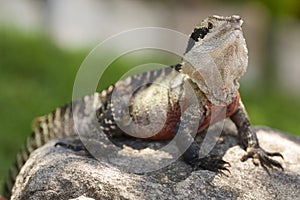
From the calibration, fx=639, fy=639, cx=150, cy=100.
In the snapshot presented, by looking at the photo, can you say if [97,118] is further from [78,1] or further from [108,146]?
[78,1]

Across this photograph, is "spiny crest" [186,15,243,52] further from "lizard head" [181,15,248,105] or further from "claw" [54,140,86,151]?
"claw" [54,140,86,151]

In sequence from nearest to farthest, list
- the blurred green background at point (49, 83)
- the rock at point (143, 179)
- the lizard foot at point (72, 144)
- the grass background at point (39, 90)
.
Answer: the rock at point (143, 179) → the lizard foot at point (72, 144) → the grass background at point (39, 90) → the blurred green background at point (49, 83)

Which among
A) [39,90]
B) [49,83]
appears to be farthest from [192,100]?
[49,83]

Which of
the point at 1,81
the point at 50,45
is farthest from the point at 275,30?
the point at 1,81

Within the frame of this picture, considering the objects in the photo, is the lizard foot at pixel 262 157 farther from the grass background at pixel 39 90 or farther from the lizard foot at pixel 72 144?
the grass background at pixel 39 90

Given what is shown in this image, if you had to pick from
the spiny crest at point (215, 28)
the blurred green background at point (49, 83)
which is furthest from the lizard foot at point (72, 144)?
the blurred green background at point (49, 83)

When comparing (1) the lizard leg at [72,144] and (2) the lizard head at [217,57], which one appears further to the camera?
(1) the lizard leg at [72,144]

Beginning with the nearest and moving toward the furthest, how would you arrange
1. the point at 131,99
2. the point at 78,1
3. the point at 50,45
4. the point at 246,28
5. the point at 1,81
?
the point at 131,99
the point at 1,81
the point at 50,45
the point at 78,1
the point at 246,28

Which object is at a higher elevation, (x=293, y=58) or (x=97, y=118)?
(x=97, y=118)
